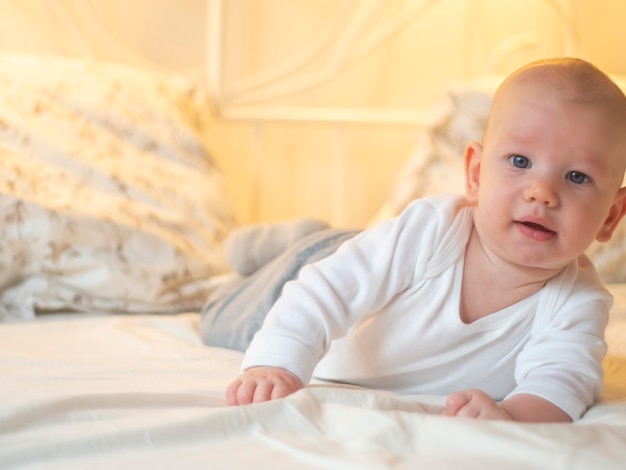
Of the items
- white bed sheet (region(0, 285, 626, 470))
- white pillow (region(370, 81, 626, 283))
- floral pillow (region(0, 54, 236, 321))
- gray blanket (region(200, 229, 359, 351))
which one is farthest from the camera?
white pillow (region(370, 81, 626, 283))

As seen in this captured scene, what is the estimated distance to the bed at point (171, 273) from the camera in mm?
605

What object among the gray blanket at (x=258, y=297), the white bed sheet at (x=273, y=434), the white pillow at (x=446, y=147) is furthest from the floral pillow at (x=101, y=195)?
the white bed sheet at (x=273, y=434)

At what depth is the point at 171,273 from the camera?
142cm

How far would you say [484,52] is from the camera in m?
2.06

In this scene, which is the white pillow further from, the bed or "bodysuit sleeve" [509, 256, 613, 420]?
"bodysuit sleeve" [509, 256, 613, 420]

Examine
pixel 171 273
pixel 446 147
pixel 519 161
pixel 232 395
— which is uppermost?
pixel 519 161

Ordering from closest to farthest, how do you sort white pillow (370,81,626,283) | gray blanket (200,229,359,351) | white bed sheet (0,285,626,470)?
1. white bed sheet (0,285,626,470)
2. gray blanket (200,229,359,351)
3. white pillow (370,81,626,283)

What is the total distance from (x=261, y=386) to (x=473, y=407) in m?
0.19

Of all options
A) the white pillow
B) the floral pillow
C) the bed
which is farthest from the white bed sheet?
the white pillow

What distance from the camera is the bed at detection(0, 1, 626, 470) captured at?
0.61 m

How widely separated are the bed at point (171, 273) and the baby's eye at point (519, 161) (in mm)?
250

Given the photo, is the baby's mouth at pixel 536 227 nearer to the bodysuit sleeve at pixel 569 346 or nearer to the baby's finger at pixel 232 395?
the bodysuit sleeve at pixel 569 346

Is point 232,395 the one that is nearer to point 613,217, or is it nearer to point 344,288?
point 344,288

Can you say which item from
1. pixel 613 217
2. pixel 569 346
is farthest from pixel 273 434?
pixel 613 217
